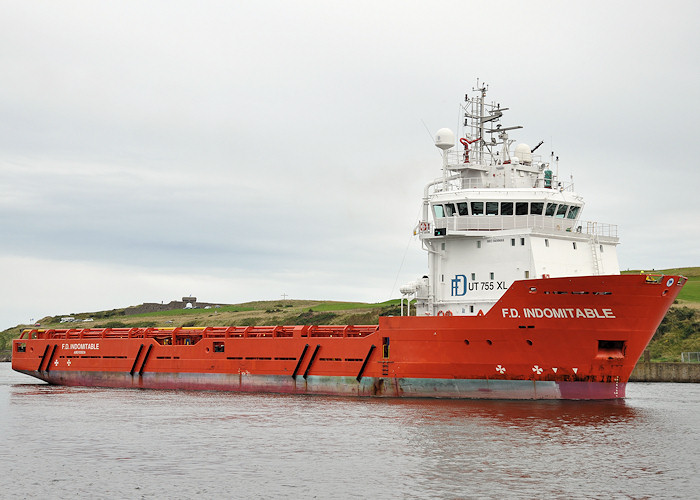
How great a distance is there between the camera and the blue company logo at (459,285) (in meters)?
27.6

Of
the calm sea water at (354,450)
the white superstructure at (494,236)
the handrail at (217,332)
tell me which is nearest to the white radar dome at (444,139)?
the white superstructure at (494,236)

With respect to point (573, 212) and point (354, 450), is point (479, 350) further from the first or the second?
point (354, 450)

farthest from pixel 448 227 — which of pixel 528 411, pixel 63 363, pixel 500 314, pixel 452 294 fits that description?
pixel 63 363

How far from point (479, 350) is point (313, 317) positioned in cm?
5042

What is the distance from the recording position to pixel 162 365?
3384 centimetres

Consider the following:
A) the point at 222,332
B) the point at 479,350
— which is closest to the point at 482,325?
the point at 479,350

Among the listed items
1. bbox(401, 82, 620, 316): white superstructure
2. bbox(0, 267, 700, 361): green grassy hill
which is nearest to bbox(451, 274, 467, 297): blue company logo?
bbox(401, 82, 620, 316): white superstructure

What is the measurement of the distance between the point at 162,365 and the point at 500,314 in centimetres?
1601

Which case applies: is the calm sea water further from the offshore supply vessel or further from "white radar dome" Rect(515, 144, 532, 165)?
"white radar dome" Rect(515, 144, 532, 165)

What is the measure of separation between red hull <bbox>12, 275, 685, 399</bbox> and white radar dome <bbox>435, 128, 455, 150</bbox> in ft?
24.0

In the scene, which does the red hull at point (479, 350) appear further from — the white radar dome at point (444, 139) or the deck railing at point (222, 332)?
the white radar dome at point (444, 139)

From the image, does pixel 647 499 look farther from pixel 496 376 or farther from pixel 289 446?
pixel 496 376

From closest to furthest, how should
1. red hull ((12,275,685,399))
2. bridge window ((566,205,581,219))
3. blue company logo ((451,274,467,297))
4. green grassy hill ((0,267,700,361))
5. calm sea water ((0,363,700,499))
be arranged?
calm sea water ((0,363,700,499)), red hull ((12,275,685,399)), blue company logo ((451,274,467,297)), bridge window ((566,205,581,219)), green grassy hill ((0,267,700,361))

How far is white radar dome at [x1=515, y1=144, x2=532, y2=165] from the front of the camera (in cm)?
2995
